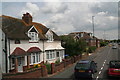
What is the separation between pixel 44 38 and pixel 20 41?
5.98m

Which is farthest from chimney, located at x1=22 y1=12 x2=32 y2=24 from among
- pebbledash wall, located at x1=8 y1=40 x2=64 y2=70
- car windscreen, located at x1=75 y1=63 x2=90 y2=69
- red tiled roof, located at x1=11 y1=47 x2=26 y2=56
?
car windscreen, located at x1=75 y1=63 x2=90 y2=69

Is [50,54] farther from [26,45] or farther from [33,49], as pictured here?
[26,45]

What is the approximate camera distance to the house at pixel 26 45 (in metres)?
17.3

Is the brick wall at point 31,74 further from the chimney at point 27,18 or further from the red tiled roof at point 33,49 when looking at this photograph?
the chimney at point 27,18

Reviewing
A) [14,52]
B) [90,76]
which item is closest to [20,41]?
[14,52]

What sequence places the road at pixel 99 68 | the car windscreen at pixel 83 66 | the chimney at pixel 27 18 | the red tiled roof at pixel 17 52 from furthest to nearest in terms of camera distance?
the chimney at pixel 27 18 < the red tiled roof at pixel 17 52 < the road at pixel 99 68 < the car windscreen at pixel 83 66

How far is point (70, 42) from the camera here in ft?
101

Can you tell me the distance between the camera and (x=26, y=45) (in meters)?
20.4

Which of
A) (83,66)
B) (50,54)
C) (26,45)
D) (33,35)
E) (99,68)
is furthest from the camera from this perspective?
(50,54)

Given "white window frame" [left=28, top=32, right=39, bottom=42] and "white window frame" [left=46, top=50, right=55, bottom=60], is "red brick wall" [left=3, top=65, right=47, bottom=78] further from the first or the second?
"white window frame" [left=46, top=50, right=55, bottom=60]

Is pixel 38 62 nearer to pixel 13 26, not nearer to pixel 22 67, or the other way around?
pixel 22 67

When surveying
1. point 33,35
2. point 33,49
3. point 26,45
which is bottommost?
point 33,49

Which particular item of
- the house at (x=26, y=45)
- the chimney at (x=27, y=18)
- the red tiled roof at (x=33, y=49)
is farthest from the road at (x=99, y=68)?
the chimney at (x=27, y=18)

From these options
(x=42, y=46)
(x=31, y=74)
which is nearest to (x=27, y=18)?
(x=42, y=46)
